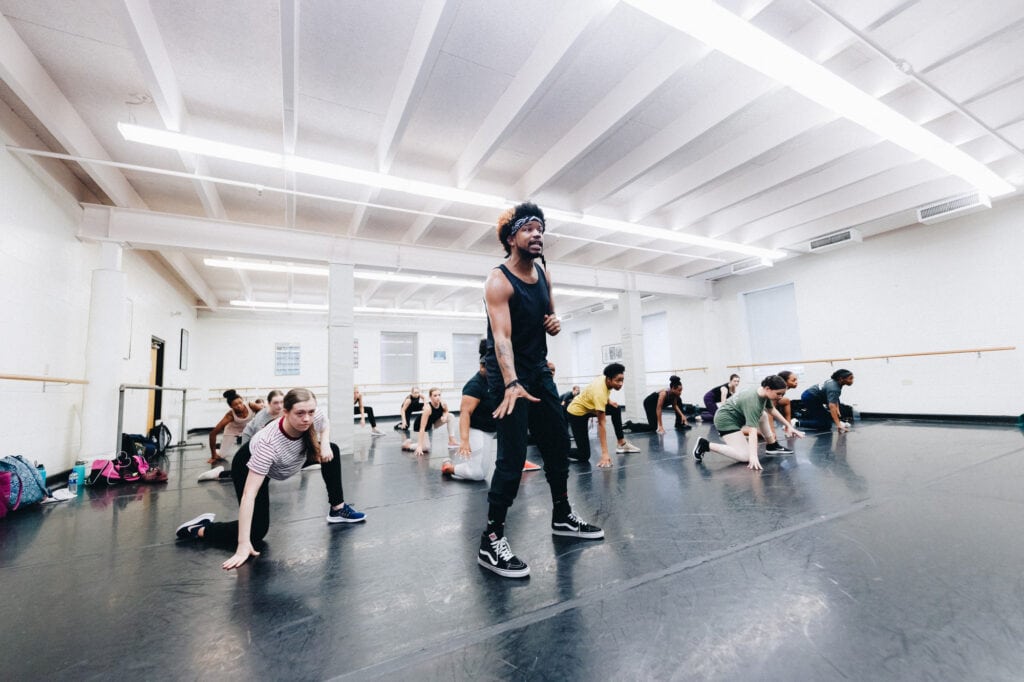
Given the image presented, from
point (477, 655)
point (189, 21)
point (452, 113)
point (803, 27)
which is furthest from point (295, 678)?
point (803, 27)

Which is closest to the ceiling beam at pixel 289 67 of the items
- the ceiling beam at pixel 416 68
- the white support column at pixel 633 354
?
the ceiling beam at pixel 416 68

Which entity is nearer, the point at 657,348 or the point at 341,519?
the point at 341,519

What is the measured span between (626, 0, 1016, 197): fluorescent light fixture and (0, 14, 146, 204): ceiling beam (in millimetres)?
4293

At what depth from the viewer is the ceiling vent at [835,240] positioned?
6.95 meters

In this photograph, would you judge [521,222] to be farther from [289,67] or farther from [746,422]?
[746,422]

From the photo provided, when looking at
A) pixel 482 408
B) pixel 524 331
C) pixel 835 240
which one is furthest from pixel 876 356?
pixel 524 331

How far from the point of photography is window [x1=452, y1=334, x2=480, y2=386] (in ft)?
47.9

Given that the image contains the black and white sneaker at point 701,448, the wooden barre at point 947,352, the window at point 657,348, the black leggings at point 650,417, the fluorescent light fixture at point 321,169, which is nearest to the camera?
the fluorescent light fixture at point 321,169

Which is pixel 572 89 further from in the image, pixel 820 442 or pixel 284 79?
pixel 820 442

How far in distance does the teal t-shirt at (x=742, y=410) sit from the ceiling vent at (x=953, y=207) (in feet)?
13.8

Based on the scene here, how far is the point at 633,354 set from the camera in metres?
8.80

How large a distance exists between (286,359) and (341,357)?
7264 mm

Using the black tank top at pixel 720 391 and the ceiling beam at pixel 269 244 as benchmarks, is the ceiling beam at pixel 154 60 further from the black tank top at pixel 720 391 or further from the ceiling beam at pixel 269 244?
the black tank top at pixel 720 391

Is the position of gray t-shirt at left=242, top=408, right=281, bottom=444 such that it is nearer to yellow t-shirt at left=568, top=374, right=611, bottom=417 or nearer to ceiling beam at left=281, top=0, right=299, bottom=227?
ceiling beam at left=281, top=0, right=299, bottom=227
